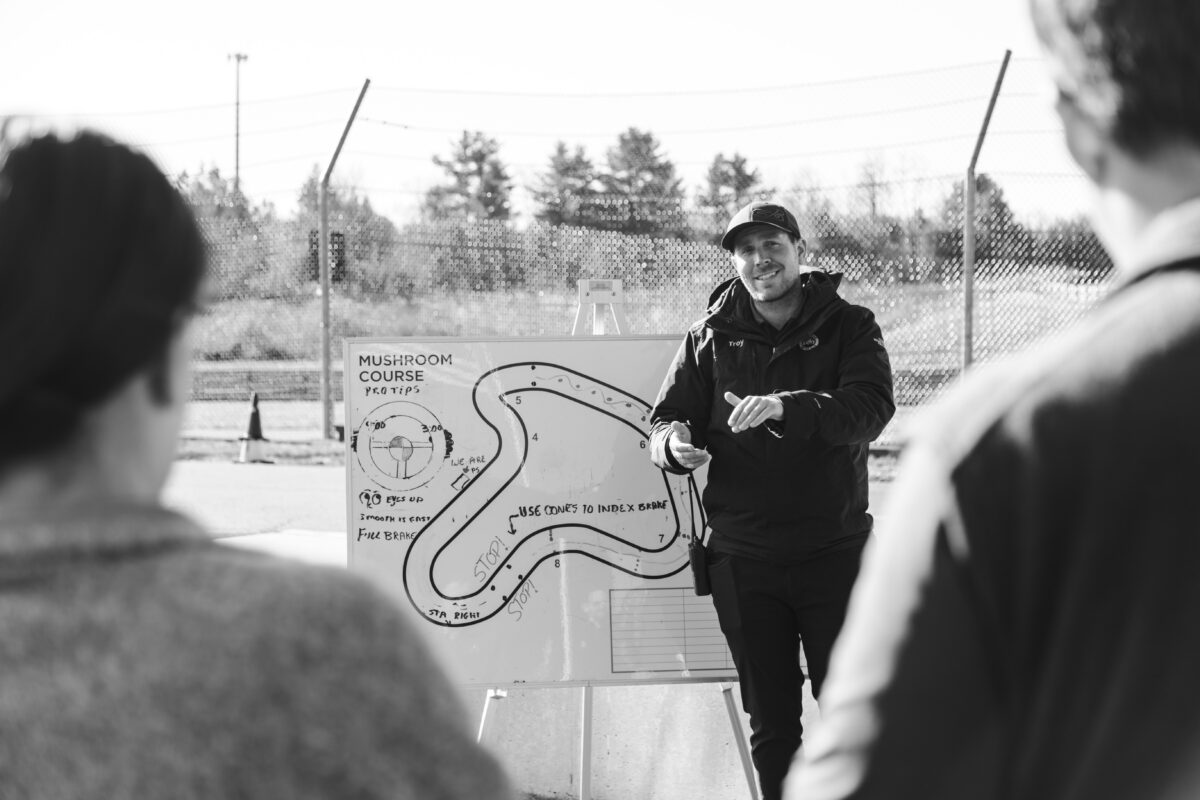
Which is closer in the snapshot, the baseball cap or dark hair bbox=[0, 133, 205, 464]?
dark hair bbox=[0, 133, 205, 464]

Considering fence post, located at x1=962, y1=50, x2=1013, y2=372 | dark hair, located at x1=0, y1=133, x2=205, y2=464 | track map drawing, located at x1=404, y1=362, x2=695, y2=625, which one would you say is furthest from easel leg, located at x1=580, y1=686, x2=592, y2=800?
fence post, located at x1=962, y1=50, x2=1013, y2=372

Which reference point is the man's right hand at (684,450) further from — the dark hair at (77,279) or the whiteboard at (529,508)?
the dark hair at (77,279)

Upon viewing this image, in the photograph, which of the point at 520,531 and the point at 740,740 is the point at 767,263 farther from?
the point at 740,740

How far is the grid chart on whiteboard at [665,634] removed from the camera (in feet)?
11.2

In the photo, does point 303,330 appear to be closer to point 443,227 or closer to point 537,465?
point 443,227

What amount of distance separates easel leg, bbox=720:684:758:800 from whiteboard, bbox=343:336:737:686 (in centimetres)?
10

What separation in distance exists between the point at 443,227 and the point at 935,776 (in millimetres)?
7616

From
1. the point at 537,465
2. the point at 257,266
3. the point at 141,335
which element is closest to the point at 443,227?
the point at 257,266

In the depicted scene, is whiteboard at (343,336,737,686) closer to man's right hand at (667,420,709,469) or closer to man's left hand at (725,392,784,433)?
man's right hand at (667,420,709,469)

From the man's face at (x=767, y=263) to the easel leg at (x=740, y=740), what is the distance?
1.20m

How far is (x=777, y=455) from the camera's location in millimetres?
2865

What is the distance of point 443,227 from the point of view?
812cm

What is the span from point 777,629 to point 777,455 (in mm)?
456

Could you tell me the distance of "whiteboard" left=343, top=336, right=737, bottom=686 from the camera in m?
3.44
